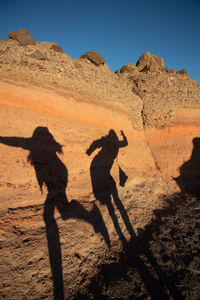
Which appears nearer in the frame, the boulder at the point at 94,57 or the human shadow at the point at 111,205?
the human shadow at the point at 111,205

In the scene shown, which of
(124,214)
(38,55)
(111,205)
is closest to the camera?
(124,214)

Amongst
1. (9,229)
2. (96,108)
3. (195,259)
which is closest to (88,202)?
(9,229)

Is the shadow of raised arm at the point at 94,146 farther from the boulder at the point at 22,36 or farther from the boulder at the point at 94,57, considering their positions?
the boulder at the point at 22,36

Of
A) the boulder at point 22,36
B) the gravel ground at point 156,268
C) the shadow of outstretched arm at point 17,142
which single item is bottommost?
the gravel ground at point 156,268

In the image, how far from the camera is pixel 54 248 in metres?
2.02

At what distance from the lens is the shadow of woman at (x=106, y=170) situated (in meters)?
3.24

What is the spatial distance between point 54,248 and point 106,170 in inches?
87.2

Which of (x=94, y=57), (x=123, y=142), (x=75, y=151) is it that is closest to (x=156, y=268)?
(x=75, y=151)

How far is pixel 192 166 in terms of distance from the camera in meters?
4.58

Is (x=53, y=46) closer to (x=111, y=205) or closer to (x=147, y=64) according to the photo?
(x=147, y=64)

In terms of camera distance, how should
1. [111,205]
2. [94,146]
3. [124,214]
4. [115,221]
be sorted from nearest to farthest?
[115,221] → [124,214] → [111,205] → [94,146]

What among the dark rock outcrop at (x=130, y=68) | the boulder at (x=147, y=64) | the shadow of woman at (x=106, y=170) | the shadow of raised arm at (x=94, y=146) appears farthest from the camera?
the dark rock outcrop at (x=130, y=68)

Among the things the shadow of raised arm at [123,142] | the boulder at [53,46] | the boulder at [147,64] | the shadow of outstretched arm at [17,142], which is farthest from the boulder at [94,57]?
the shadow of outstretched arm at [17,142]

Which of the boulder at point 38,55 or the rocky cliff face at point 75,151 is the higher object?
the boulder at point 38,55
